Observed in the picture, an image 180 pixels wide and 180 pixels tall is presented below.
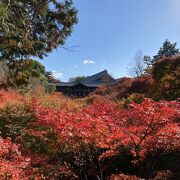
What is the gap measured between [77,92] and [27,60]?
25226mm

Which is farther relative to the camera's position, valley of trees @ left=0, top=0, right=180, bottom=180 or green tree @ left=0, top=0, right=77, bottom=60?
green tree @ left=0, top=0, right=77, bottom=60

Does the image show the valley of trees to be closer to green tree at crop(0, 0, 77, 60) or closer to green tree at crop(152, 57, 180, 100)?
green tree at crop(0, 0, 77, 60)

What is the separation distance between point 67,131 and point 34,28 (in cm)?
836

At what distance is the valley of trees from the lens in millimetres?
5739

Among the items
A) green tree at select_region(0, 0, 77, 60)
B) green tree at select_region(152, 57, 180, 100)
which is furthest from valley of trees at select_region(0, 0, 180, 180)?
green tree at select_region(152, 57, 180, 100)

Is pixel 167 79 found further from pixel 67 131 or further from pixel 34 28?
pixel 67 131

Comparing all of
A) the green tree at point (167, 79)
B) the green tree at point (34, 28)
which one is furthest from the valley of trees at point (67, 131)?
the green tree at point (167, 79)

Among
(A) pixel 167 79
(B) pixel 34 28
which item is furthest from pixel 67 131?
(A) pixel 167 79

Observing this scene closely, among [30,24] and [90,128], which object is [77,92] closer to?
[30,24]

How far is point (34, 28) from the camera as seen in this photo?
1316 centimetres

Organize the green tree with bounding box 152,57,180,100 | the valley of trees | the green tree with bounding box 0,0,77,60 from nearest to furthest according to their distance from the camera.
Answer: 1. the valley of trees
2. the green tree with bounding box 0,0,77,60
3. the green tree with bounding box 152,57,180,100

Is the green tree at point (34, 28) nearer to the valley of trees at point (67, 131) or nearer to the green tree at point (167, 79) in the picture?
the valley of trees at point (67, 131)

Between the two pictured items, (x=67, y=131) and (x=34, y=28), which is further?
(x=34, y=28)

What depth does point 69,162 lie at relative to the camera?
793 cm
